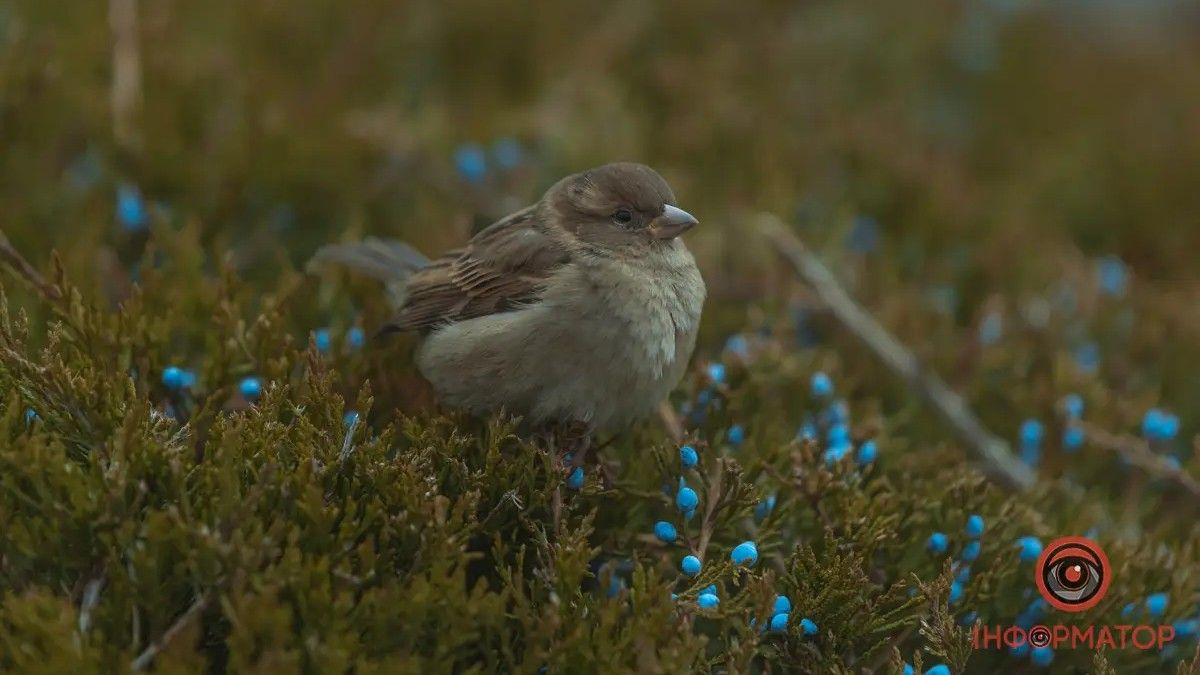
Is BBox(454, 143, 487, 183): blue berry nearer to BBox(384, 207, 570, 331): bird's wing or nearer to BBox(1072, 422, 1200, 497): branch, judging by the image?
BBox(384, 207, 570, 331): bird's wing

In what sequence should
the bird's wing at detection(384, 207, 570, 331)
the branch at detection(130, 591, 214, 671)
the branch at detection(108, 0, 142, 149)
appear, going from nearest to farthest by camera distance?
the branch at detection(130, 591, 214, 671)
the bird's wing at detection(384, 207, 570, 331)
the branch at detection(108, 0, 142, 149)

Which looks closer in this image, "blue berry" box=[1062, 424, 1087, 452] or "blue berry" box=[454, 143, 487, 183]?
"blue berry" box=[1062, 424, 1087, 452]

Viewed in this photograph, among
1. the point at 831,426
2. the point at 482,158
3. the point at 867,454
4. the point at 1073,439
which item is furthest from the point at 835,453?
the point at 482,158

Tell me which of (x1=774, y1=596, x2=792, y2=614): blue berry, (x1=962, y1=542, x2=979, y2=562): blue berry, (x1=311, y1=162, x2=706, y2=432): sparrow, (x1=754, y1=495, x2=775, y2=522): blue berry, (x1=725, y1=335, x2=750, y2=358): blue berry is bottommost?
(x1=962, y1=542, x2=979, y2=562): blue berry

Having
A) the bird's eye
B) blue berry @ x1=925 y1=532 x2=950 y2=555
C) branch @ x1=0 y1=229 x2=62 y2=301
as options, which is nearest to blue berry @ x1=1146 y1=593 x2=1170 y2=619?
blue berry @ x1=925 y1=532 x2=950 y2=555

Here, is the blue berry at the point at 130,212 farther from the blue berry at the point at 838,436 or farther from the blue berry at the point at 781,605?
the blue berry at the point at 781,605

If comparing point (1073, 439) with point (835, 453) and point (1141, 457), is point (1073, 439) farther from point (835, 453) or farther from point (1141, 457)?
point (835, 453)

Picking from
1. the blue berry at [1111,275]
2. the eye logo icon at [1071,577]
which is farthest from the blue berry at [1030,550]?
the blue berry at [1111,275]
